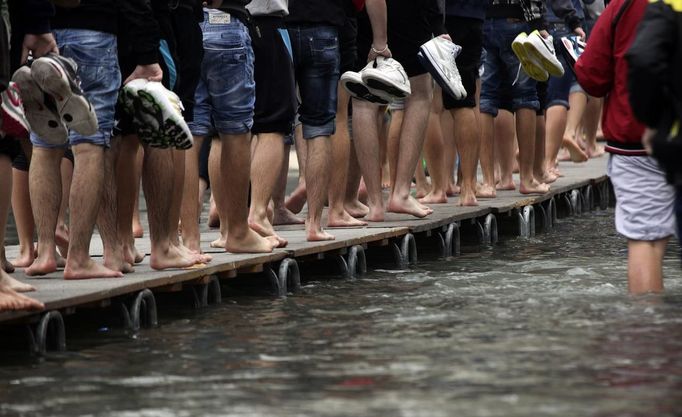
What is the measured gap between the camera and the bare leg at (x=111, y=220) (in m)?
8.12

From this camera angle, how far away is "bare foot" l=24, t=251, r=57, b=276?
810 cm

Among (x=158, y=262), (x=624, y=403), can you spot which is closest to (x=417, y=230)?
(x=158, y=262)

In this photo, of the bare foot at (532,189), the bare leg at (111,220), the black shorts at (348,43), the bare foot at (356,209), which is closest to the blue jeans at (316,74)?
the black shorts at (348,43)

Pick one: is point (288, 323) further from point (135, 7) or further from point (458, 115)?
point (458, 115)

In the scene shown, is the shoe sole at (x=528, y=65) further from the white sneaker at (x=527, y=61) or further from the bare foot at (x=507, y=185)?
the bare foot at (x=507, y=185)

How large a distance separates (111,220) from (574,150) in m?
8.68

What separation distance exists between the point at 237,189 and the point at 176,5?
112 cm

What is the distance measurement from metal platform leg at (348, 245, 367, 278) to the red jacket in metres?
2.51

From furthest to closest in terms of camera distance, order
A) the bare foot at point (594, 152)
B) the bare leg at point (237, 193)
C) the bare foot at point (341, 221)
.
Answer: the bare foot at point (594, 152)
the bare foot at point (341, 221)
the bare leg at point (237, 193)

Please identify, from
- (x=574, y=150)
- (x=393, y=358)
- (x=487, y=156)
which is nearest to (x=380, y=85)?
(x=487, y=156)

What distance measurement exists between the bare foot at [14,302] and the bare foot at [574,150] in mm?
10028

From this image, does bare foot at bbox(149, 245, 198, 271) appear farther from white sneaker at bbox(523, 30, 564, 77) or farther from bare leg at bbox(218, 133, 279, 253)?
white sneaker at bbox(523, 30, 564, 77)

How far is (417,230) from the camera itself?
10703mm

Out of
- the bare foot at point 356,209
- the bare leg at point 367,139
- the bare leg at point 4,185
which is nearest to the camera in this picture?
the bare leg at point 4,185
